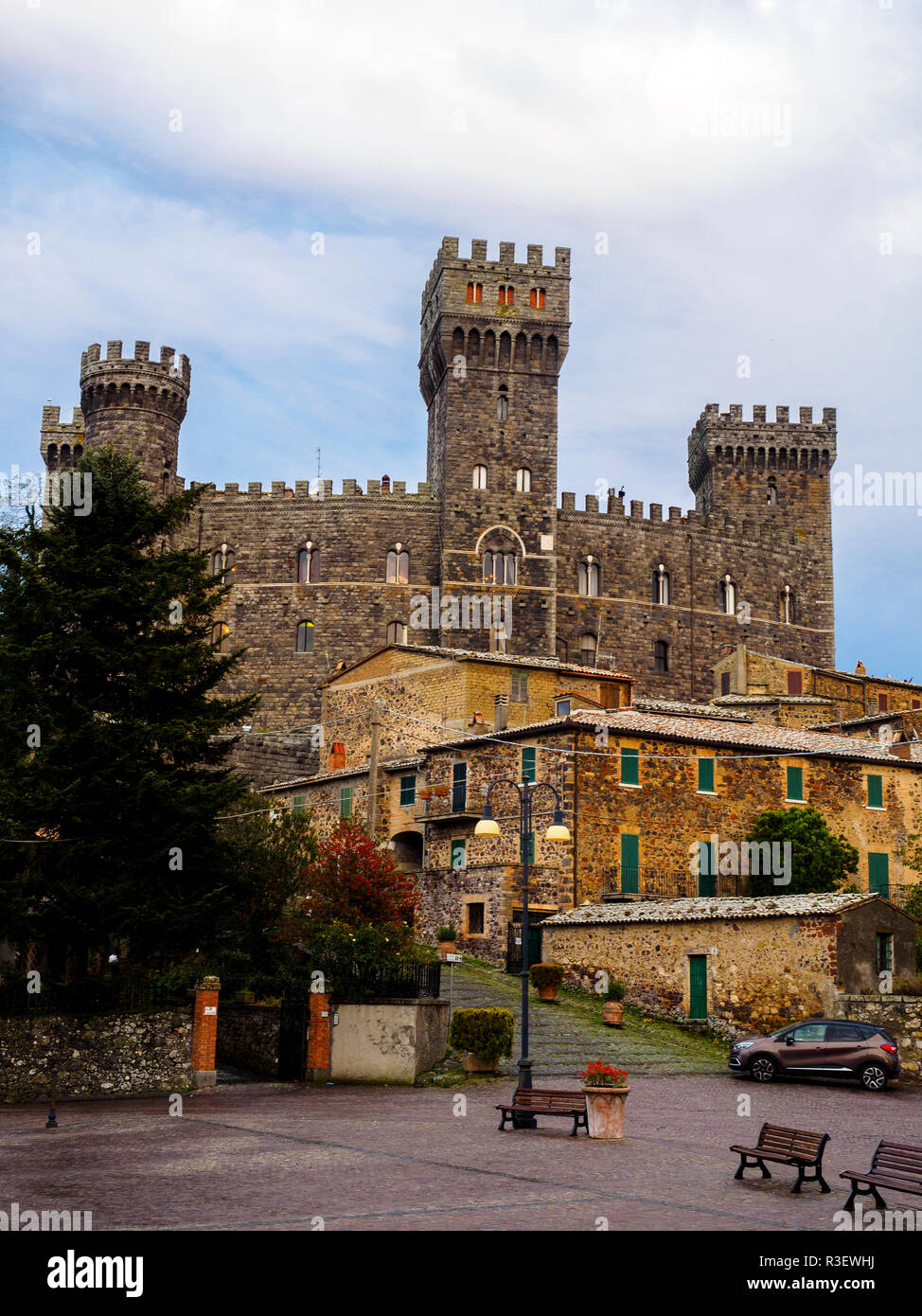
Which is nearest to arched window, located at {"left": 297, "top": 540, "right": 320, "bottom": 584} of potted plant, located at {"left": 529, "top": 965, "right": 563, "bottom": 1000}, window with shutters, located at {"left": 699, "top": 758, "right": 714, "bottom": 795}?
window with shutters, located at {"left": 699, "top": 758, "right": 714, "bottom": 795}

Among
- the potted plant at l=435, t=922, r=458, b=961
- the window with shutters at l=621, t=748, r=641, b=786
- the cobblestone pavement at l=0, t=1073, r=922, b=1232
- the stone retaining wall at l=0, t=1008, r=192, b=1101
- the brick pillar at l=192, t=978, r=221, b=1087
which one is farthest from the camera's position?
the window with shutters at l=621, t=748, r=641, b=786

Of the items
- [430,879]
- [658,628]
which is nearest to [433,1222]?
[430,879]

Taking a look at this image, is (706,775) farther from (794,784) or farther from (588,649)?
(588,649)

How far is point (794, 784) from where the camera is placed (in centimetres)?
3722

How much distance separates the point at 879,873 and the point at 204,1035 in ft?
69.4

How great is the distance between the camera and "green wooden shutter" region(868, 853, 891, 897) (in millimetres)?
37312

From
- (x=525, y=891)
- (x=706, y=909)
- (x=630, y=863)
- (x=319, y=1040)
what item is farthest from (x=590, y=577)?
(x=525, y=891)

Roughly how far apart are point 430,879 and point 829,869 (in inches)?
399

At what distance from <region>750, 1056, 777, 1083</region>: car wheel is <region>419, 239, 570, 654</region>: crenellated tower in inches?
1371

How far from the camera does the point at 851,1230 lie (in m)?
10.2

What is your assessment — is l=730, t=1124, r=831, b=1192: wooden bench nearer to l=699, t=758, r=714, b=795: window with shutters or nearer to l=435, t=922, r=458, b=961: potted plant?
l=435, t=922, r=458, b=961: potted plant

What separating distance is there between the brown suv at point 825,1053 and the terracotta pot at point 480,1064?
4291mm

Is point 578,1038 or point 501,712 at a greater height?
point 501,712

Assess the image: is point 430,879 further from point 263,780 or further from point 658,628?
point 658,628
